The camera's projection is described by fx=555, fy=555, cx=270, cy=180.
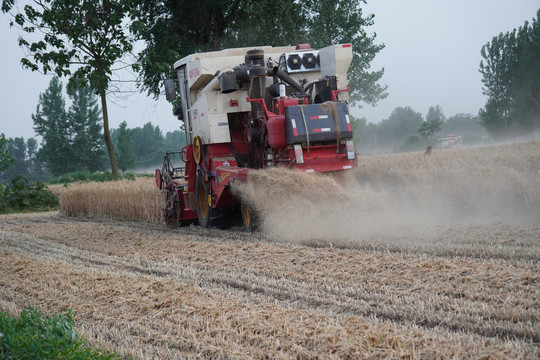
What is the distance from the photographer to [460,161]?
34.6ft

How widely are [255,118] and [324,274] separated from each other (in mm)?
3871

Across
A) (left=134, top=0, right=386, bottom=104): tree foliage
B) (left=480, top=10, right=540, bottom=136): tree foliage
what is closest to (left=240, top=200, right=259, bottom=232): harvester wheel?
(left=134, top=0, right=386, bottom=104): tree foliage

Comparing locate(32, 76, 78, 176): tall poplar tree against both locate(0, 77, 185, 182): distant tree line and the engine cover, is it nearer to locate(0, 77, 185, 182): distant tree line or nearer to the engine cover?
locate(0, 77, 185, 182): distant tree line

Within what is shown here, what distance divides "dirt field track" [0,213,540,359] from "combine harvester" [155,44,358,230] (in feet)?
4.40

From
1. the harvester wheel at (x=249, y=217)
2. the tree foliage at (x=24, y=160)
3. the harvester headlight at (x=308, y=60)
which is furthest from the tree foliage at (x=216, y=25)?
the tree foliage at (x=24, y=160)

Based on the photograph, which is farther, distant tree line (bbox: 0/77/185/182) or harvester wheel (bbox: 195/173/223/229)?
distant tree line (bbox: 0/77/185/182)

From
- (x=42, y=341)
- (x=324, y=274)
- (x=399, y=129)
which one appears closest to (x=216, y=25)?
(x=324, y=274)

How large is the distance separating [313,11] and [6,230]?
40.8 ft

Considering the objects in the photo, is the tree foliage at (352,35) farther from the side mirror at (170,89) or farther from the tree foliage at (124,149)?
the tree foliage at (124,149)

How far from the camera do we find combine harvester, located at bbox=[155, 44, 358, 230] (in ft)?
25.8

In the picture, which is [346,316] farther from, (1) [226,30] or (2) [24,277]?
(1) [226,30]

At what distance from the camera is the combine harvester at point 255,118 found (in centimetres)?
787

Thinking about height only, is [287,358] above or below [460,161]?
below

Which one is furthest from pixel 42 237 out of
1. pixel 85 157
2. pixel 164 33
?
pixel 85 157
